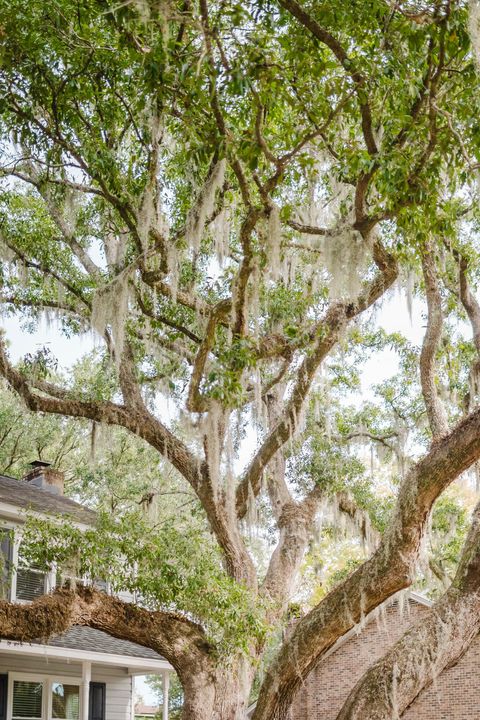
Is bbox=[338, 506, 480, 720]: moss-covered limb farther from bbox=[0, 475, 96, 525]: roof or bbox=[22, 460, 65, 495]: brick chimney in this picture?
bbox=[22, 460, 65, 495]: brick chimney

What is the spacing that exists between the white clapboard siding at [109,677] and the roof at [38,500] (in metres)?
2.49

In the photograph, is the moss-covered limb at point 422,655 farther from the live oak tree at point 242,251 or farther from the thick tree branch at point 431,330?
the thick tree branch at point 431,330

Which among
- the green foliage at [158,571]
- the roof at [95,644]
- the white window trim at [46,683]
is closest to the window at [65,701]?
the white window trim at [46,683]

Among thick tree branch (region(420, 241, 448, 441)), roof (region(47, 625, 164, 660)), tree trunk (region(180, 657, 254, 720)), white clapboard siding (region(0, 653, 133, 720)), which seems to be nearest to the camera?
tree trunk (region(180, 657, 254, 720))

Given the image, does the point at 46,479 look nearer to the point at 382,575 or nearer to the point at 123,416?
the point at 123,416

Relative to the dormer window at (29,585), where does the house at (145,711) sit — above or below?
below

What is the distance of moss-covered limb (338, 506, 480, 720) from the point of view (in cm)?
763

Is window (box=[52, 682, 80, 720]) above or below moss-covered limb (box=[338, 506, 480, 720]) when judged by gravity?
below

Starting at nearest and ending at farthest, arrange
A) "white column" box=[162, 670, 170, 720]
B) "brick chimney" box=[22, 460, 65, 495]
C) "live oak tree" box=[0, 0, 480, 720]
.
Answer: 1. "live oak tree" box=[0, 0, 480, 720]
2. "white column" box=[162, 670, 170, 720]
3. "brick chimney" box=[22, 460, 65, 495]

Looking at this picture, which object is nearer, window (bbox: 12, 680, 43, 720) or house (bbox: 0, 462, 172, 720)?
house (bbox: 0, 462, 172, 720)

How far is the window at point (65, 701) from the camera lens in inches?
556


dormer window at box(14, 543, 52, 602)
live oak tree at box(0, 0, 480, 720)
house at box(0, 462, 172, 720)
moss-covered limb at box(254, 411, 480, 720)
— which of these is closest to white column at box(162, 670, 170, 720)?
house at box(0, 462, 172, 720)

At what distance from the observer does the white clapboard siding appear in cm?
1374

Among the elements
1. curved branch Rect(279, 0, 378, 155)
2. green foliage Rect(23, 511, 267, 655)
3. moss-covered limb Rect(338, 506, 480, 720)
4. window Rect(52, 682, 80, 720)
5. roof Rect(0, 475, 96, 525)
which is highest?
curved branch Rect(279, 0, 378, 155)
